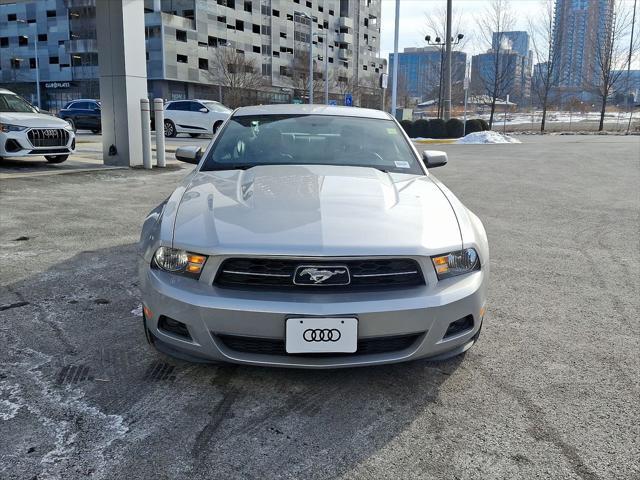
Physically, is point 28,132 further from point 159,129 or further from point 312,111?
point 312,111

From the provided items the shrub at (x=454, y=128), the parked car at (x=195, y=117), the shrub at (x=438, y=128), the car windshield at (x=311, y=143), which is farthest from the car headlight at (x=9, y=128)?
the shrub at (x=454, y=128)

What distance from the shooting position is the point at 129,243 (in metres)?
5.76

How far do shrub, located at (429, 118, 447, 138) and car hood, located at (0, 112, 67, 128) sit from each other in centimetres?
1957

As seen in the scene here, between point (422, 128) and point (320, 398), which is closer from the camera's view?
point (320, 398)

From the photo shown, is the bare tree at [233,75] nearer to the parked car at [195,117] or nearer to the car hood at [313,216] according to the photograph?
the parked car at [195,117]

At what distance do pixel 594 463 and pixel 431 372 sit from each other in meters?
0.95

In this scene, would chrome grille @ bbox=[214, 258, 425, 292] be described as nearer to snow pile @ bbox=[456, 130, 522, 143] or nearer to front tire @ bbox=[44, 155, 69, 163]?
front tire @ bbox=[44, 155, 69, 163]

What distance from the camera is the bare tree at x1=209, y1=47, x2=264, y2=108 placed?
49344 mm

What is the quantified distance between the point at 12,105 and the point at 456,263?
11863 millimetres

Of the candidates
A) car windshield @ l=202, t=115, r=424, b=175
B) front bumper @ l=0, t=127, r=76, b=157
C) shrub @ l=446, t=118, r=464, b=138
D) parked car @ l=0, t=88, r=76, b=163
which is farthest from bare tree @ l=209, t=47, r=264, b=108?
car windshield @ l=202, t=115, r=424, b=175

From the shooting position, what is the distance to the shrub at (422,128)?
2802 centimetres

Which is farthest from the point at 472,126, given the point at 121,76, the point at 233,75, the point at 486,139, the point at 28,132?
the point at 233,75

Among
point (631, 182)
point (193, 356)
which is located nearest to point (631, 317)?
point (193, 356)

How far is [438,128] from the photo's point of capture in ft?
90.7
